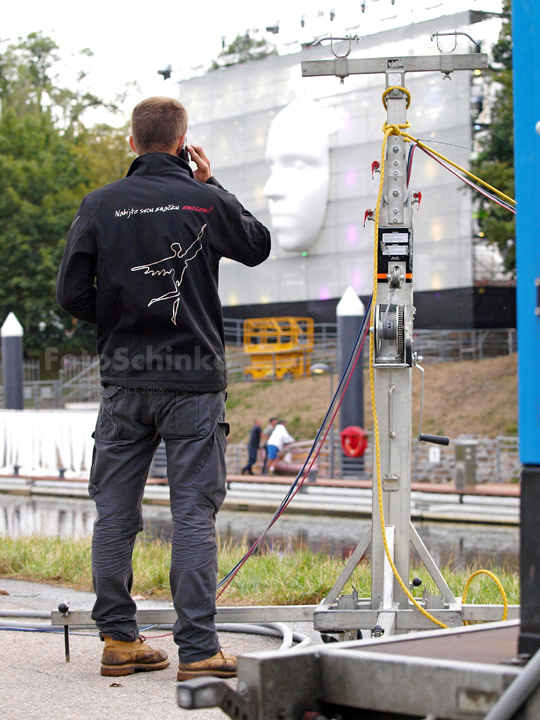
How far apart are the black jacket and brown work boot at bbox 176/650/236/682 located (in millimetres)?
982

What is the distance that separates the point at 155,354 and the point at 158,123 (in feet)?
3.07

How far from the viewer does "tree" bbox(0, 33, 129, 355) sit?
4181 cm

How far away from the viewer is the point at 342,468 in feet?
60.2

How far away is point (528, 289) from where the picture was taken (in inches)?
74.8

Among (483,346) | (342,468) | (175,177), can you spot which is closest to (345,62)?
(175,177)

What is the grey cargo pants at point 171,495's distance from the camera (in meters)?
3.34

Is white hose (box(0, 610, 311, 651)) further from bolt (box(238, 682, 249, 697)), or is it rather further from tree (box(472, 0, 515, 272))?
tree (box(472, 0, 515, 272))

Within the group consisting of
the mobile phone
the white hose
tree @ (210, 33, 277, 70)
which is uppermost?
tree @ (210, 33, 277, 70)

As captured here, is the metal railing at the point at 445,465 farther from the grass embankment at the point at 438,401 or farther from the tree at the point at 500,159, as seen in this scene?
the tree at the point at 500,159

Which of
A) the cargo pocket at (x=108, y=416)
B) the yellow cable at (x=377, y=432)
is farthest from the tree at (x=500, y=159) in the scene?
the cargo pocket at (x=108, y=416)

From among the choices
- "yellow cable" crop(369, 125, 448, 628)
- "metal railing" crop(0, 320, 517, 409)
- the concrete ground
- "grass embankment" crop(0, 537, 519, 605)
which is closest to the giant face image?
"metal railing" crop(0, 320, 517, 409)

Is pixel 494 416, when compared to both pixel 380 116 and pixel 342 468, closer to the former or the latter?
pixel 342 468

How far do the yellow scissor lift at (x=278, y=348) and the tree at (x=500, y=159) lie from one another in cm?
732

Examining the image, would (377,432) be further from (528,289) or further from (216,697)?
(216,697)
